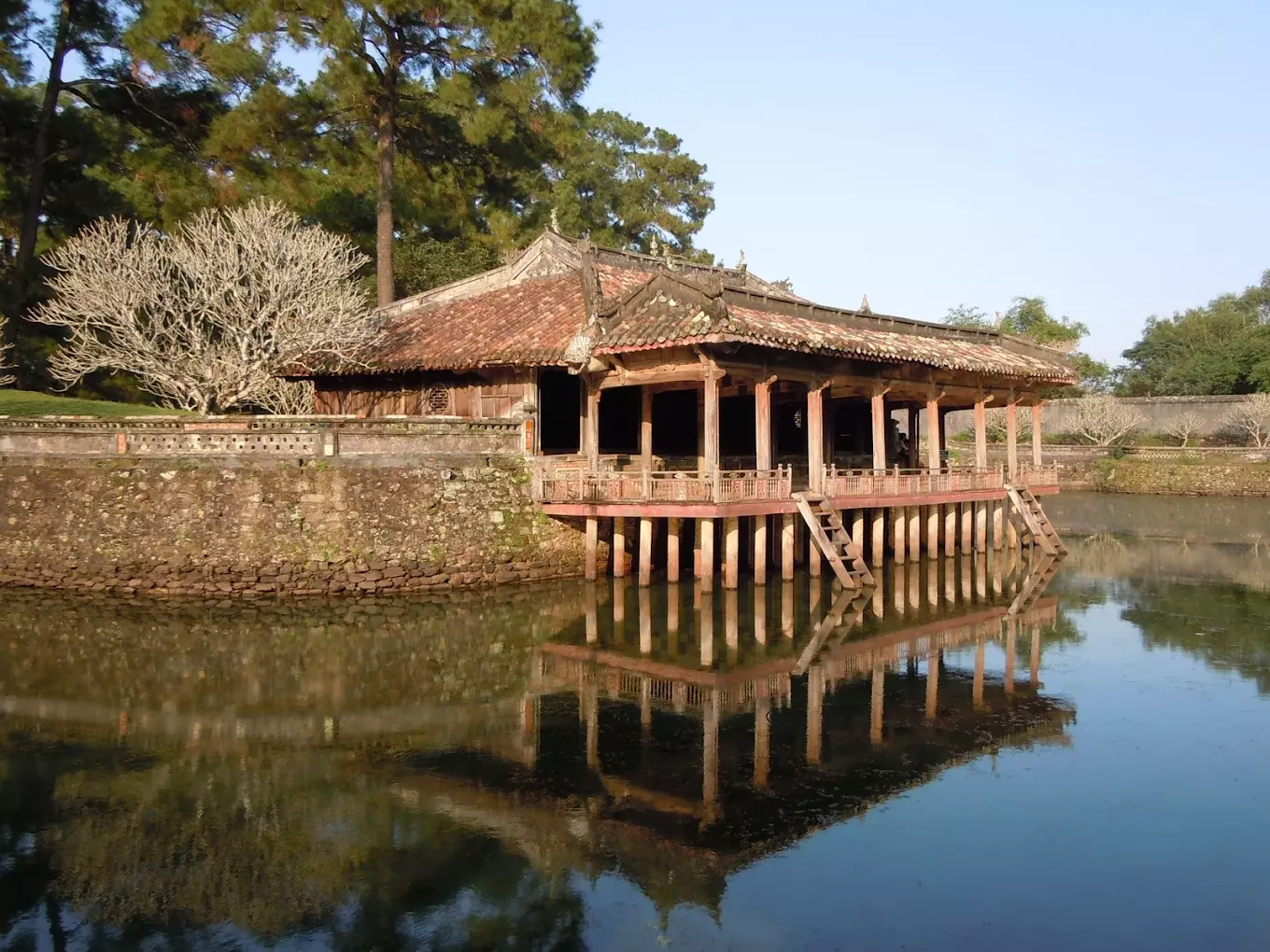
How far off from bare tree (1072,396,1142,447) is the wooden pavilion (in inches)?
1042

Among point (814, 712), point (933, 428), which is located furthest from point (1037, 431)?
point (814, 712)

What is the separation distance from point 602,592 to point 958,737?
990 centimetres

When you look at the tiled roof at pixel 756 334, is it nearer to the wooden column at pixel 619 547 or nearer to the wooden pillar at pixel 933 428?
the wooden pillar at pixel 933 428

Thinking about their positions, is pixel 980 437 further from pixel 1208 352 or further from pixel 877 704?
pixel 1208 352

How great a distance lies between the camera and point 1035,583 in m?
22.4

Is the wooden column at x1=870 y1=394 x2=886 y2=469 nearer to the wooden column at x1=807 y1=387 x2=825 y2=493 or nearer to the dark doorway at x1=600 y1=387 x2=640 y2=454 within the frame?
the wooden column at x1=807 y1=387 x2=825 y2=493

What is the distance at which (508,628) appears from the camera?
16984mm

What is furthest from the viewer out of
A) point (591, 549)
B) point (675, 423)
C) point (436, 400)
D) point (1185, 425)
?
point (1185, 425)

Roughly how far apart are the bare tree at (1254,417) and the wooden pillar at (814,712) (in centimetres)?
4373

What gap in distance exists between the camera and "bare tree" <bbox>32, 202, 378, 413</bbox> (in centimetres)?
2367

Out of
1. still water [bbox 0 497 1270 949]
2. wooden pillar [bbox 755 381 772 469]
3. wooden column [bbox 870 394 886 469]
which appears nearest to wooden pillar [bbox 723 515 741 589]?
wooden pillar [bbox 755 381 772 469]

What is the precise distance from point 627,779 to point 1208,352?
220ft

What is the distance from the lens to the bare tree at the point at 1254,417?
161ft

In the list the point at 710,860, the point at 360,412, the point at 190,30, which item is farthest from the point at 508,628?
the point at 190,30
